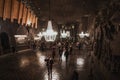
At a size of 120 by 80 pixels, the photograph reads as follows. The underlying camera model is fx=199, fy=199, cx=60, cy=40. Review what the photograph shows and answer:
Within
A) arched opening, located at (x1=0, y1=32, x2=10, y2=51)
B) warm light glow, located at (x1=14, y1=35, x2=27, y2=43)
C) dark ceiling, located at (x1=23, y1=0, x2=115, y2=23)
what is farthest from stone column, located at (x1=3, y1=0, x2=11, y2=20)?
warm light glow, located at (x1=14, y1=35, x2=27, y2=43)

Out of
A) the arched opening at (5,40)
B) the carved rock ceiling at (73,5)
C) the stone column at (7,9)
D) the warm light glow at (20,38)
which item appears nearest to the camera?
the stone column at (7,9)

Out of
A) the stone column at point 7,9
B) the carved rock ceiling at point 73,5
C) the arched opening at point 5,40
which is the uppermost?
the carved rock ceiling at point 73,5

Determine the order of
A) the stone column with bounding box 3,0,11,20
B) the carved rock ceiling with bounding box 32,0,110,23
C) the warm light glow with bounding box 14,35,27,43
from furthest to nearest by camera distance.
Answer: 1. the warm light glow with bounding box 14,35,27,43
2. the carved rock ceiling with bounding box 32,0,110,23
3. the stone column with bounding box 3,0,11,20

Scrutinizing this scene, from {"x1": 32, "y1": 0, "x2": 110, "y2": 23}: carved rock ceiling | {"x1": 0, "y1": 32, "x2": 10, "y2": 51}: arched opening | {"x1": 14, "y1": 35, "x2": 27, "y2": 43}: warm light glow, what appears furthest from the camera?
{"x1": 14, "y1": 35, "x2": 27, "y2": 43}: warm light glow

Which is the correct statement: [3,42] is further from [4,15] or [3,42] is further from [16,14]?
[4,15]

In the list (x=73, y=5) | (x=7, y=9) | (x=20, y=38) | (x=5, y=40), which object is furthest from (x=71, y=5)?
(x=20, y=38)

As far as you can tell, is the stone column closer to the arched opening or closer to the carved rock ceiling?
the carved rock ceiling

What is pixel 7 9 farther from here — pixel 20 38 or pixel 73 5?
pixel 20 38

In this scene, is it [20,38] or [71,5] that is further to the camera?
[20,38]

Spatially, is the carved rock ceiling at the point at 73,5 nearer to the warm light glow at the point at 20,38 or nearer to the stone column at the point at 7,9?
the stone column at the point at 7,9

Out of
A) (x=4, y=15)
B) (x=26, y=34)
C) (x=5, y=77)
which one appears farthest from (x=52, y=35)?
(x=26, y=34)

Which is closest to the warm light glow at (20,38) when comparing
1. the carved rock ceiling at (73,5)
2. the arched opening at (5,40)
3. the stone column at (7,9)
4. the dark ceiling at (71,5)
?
the arched opening at (5,40)

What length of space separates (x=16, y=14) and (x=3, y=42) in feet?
24.8

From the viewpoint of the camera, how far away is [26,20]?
70.6 ft
